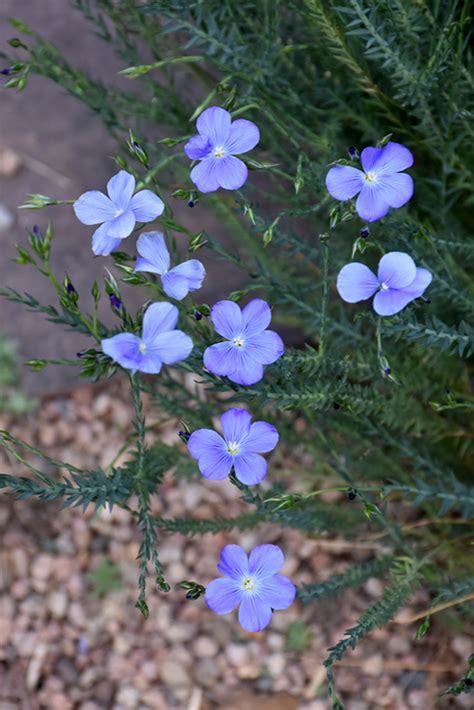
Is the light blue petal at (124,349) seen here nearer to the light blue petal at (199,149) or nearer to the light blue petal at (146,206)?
the light blue petal at (146,206)

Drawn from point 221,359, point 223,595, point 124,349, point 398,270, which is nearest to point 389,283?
point 398,270

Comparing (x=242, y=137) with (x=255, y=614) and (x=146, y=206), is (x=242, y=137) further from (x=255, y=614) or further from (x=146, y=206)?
(x=255, y=614)

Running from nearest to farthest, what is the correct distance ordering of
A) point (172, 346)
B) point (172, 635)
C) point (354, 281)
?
point (172, 346)
point (354, 281)
point (172, 635)

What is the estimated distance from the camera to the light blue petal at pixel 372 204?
103cm

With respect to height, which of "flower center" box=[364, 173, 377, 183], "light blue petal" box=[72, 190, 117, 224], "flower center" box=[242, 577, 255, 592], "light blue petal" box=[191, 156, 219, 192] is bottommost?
"flower center" box=[242, 577, 255, 592]

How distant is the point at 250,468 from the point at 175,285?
0.24m

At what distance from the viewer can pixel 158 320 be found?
940 mm

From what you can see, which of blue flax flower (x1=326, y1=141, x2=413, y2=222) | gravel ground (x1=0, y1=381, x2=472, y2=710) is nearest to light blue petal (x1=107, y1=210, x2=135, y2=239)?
blue flax flower (x1=326, y1=141, x2=413, y2=222)

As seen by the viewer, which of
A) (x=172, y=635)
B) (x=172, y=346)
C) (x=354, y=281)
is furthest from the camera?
(x=172, y=635)

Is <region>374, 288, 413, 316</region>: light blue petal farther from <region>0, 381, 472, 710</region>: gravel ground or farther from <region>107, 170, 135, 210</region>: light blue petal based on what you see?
<region>0, 381, 472, 710</region>: gravel ground

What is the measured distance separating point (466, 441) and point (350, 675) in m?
0.61

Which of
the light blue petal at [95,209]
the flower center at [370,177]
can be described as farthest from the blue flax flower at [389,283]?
the light blue petal at [95,209]

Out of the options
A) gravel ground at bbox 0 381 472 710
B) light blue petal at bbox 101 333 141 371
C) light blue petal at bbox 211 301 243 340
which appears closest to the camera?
light blue petal at bbox 101 333 141 371

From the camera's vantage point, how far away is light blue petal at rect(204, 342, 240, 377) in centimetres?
98
